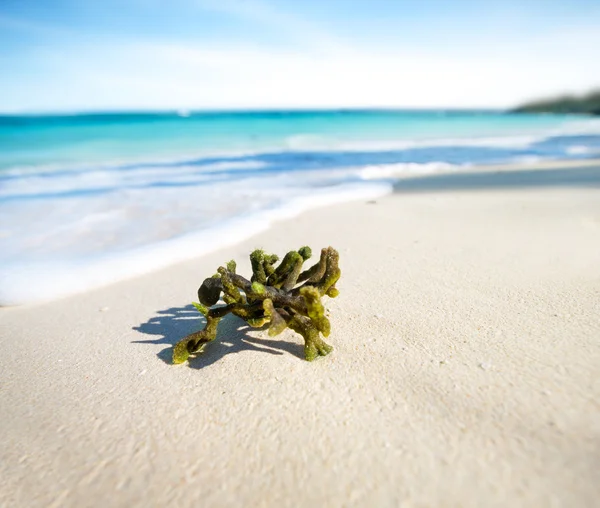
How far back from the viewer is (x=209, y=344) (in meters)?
2.22

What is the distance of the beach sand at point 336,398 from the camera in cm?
136

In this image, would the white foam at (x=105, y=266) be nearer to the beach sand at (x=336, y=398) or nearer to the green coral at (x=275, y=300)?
the beach sand at (x=336, y=398)

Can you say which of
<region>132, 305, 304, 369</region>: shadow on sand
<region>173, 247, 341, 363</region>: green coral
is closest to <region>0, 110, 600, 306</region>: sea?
<region>132, 305, 304, 369</region>: shadow on sand

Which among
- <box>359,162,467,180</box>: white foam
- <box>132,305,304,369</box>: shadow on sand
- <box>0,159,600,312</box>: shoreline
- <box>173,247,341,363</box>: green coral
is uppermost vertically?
Answer: <box>173,247,341,363</box>: green coral

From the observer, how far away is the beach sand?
1364 mm

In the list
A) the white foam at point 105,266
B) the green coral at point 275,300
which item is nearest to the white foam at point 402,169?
the white foam at point 105,266

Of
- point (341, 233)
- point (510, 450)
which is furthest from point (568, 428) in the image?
point (341, 233)

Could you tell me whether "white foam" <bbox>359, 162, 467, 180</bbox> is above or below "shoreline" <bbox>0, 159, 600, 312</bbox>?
below

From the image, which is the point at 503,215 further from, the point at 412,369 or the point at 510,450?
the point at 510,450

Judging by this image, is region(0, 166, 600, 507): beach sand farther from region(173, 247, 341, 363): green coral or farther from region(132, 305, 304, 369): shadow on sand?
region(173, 247, 341, 363): green coral

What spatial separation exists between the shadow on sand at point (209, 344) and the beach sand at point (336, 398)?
0.01m

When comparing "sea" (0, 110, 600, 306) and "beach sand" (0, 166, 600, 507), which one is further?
"sea" (0, 110, 600, 306)

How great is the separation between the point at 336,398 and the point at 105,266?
114 inches

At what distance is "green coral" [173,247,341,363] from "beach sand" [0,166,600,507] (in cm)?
13
